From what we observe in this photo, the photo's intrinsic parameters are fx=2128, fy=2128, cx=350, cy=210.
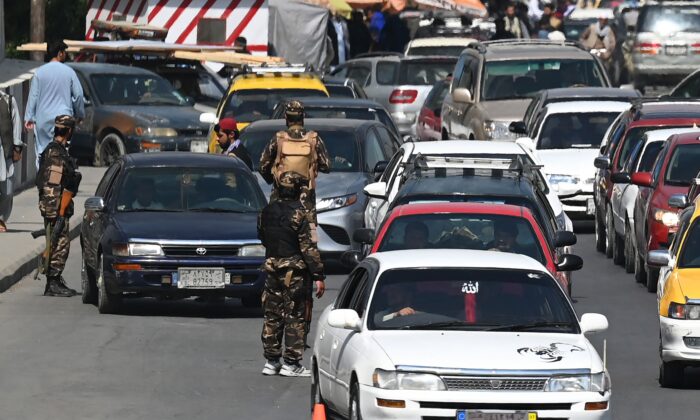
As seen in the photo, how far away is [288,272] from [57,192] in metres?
5.57

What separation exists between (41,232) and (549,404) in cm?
1125

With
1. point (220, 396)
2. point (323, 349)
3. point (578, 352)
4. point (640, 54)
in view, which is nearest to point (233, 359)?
point (220, 396)

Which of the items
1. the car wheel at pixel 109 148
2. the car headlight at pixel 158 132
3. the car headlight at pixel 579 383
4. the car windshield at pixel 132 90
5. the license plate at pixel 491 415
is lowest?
the car wheel at pixel 109 148

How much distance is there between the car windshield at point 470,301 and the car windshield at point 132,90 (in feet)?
76.1

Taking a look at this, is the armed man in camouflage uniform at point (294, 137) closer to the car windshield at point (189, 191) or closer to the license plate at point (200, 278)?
the car windshield at point (189, 191)

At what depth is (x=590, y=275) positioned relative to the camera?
23.2 m

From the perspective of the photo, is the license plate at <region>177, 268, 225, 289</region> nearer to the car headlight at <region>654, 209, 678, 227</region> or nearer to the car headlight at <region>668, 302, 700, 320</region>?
the car headlight at <region>654, 209, 678, 227</region>

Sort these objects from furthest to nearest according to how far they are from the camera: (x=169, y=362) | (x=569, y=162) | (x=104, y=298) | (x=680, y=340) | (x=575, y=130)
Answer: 1. (x=575, y=130)
2. (x=569, y=162)
3. (x=104, y=298)
4. (x=169, y=362)
5. (x=680, y=340)

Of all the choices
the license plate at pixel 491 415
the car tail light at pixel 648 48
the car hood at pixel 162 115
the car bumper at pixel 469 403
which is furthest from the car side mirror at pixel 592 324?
the car tail light at pixel 648 48

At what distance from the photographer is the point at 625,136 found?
83.6ft

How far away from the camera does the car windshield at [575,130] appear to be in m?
27.7

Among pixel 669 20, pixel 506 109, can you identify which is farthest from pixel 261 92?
pixel 669 20

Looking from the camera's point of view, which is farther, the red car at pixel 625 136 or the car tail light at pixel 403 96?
the car tail light at pixel 403 96

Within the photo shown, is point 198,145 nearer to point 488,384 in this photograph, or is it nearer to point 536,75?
point 536,75
